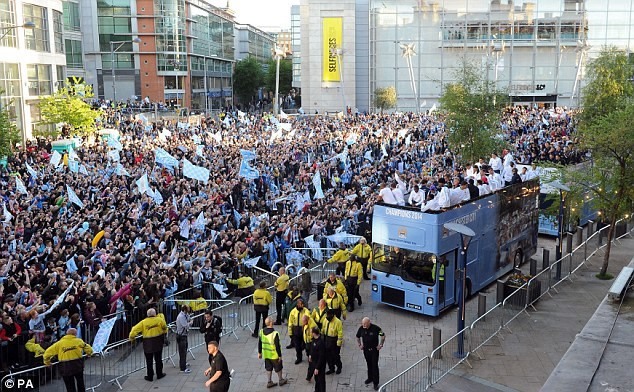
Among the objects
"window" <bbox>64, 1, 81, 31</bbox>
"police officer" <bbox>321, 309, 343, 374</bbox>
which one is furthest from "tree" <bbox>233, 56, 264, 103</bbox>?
"police officer" <bbox>321, 309, 343, 374</bbox>

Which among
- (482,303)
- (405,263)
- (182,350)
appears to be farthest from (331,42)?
(182,350)

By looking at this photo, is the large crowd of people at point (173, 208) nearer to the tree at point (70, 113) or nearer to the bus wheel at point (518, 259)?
the bus wheel at point (518, 259)

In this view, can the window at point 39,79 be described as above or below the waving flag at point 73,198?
above

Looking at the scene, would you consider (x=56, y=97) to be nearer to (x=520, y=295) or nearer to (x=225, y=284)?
(x=225, y=284)

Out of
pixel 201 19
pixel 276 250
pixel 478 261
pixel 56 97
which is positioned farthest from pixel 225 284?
pixel 201 19

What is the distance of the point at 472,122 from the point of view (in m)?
28.9

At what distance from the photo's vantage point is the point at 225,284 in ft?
55.2

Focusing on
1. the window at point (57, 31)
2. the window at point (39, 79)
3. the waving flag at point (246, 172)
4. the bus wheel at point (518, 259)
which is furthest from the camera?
the window at point (57, 31)

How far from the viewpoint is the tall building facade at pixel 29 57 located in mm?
41500

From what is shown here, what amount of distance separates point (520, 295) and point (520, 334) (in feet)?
4.85

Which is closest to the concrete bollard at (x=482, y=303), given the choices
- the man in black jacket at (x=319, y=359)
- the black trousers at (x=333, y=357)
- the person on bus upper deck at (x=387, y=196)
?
the person on bus upper deck at (x=387, y=196)

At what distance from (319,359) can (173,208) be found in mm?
10946

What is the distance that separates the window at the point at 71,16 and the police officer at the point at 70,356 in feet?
212

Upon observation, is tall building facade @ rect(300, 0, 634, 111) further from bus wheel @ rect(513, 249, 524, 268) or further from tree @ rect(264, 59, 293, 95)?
bus wheel @ rect(513, 249, 524, 268)
